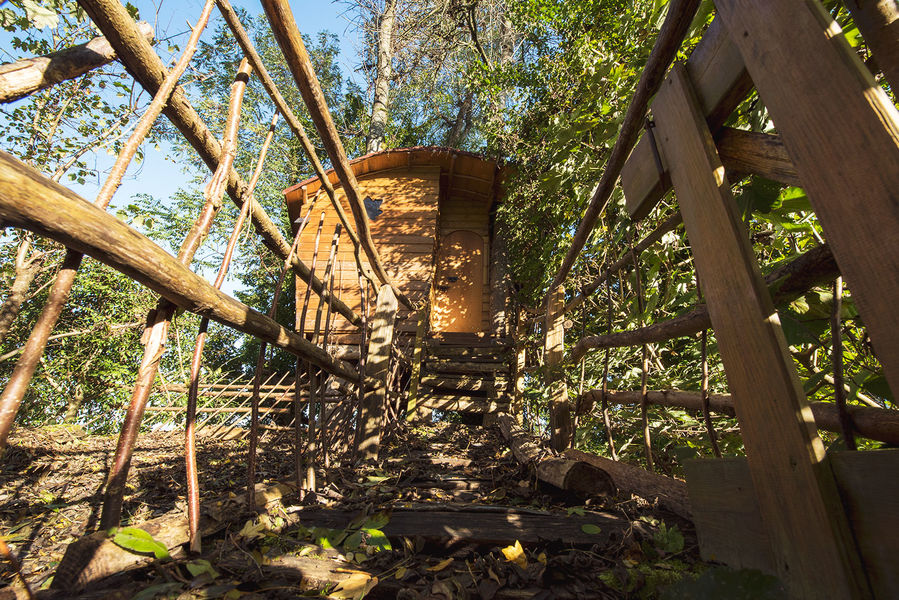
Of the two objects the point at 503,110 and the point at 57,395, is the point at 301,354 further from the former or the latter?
the point at 57,395

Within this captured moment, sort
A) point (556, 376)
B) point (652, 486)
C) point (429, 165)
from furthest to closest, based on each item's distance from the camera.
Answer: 1. point (429, 165)
2. point (556, 376)
3. point (652, 486)

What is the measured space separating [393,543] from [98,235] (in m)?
1.33

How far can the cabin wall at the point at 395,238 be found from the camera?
824cm

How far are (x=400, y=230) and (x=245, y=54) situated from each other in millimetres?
7387

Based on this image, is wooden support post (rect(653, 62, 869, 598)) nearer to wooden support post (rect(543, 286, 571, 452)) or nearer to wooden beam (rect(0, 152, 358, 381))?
wooden beam (rect(0, 152, 358, 381))

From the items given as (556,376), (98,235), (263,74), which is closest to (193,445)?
(98,235)

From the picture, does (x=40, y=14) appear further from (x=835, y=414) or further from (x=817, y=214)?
(x=835, y=414)

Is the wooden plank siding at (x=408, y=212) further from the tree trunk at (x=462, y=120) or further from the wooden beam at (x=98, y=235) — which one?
the wooden beam at (x=98, y=235)

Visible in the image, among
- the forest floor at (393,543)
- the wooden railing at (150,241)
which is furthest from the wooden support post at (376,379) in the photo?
the wooden railing at (150,241)

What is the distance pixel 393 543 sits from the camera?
4.66 ft

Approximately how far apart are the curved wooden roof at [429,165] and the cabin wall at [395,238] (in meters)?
0.17

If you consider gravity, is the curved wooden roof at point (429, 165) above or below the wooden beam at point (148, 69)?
above

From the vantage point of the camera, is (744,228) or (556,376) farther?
(556,376)

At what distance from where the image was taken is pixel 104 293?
9.34m
